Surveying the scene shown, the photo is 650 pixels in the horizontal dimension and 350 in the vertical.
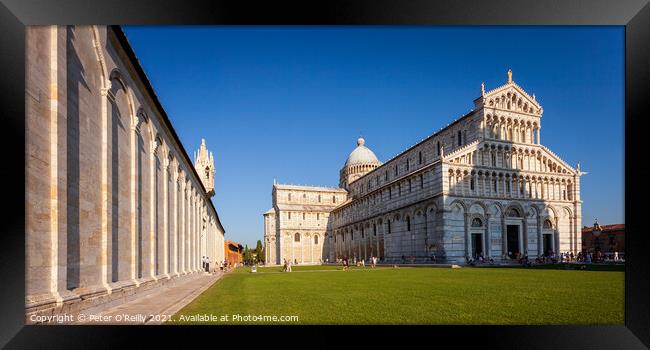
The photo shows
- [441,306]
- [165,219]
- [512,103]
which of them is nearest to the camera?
[441,306]

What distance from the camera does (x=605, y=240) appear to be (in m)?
40.3

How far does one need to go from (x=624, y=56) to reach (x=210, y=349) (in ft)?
32.2

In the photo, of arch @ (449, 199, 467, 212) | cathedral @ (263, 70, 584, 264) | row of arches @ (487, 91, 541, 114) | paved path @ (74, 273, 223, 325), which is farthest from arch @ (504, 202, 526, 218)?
paved path @ (74, 273, 223, 325)

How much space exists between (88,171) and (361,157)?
7287 centimetres

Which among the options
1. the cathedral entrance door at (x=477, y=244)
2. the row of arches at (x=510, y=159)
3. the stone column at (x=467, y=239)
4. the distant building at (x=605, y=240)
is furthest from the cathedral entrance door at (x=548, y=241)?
the stone column at (x=467, y=239)

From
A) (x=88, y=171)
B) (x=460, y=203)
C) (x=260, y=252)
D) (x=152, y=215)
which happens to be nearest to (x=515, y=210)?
(x=460, y=203)

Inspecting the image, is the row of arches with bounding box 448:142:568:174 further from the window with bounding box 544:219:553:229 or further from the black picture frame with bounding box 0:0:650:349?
the black picture frame with bounding box 0:0:650:349

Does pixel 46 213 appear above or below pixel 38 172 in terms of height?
below

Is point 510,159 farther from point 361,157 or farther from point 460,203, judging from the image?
point 361,157

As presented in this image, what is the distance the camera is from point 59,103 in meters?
8.05

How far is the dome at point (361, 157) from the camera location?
266ft

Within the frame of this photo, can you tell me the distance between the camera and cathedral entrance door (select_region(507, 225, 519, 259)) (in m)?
42.5
